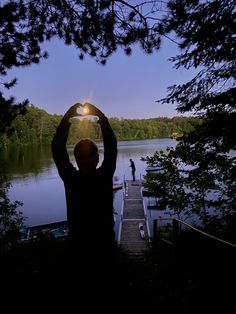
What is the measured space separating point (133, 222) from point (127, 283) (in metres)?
17.3

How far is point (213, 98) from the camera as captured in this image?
25.0 feet

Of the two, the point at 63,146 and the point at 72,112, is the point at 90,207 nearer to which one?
the point at 63,146

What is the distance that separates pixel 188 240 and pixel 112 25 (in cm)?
481

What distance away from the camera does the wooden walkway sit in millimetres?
16625

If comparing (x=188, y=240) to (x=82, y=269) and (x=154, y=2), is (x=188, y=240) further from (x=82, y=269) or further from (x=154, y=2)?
(x=82, y=269)

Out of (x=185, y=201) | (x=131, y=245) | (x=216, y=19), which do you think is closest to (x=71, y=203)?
(x=216, y=19)

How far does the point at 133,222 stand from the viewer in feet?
69.2

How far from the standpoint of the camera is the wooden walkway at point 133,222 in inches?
655

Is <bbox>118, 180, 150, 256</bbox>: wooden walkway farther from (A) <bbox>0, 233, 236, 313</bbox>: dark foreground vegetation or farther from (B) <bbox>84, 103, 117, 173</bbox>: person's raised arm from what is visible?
(B) <bbox>84, 103, 117, 173</bbox>: person's raised arm

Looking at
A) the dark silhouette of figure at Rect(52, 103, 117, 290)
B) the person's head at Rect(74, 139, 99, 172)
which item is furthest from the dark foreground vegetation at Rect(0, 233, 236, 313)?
the person's head at Rect(74, 139, 99, 172)

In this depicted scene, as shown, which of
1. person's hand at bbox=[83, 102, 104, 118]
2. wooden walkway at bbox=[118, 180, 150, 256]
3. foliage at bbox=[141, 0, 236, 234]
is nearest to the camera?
person's hand at bbox=[83, 102, 104, 118]

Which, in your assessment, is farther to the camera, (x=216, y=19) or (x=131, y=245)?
(x=131, y=245)

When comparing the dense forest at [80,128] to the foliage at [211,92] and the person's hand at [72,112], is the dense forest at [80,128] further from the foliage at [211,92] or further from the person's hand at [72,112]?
the person's hand at [72,112]

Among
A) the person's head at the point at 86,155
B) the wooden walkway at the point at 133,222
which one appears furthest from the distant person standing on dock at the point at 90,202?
the wooden walkway at the point at 133,222
